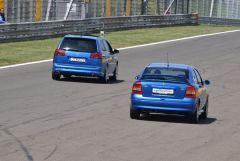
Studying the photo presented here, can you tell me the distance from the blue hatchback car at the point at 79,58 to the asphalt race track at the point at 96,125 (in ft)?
1.33

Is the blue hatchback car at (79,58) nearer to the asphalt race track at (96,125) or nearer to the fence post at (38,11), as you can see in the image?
the asphalt race track at (96,125)

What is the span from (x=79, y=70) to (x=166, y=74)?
868 cm

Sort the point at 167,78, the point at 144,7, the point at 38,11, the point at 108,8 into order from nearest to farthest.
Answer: the point at 167,78 < the point at 38,11 < the point at 108,8 < the point at 144,7

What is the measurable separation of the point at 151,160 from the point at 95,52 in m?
14.2

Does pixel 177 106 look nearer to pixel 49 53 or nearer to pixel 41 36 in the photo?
pixel 49 53

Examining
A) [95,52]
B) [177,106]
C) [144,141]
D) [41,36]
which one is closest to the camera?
[144,141]

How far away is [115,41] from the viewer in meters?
43.8

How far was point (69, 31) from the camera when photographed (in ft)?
145

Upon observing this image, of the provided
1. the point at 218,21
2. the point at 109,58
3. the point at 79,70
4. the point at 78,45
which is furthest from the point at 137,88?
the point at 218,21

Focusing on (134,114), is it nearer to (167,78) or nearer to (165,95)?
(165,95)

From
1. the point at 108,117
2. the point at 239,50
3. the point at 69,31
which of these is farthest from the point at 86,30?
the point at 108,117

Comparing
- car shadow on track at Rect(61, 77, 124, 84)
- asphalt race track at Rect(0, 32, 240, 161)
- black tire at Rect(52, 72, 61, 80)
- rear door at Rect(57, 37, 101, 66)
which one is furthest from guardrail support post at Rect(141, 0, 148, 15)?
black tire at Rect(52, 72, 61, 80)

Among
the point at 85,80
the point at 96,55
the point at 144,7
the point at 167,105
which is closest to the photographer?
the point at 167,105

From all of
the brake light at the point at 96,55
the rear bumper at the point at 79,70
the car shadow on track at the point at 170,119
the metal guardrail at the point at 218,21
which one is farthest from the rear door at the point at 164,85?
the metal guardrail at the point at 218,21
